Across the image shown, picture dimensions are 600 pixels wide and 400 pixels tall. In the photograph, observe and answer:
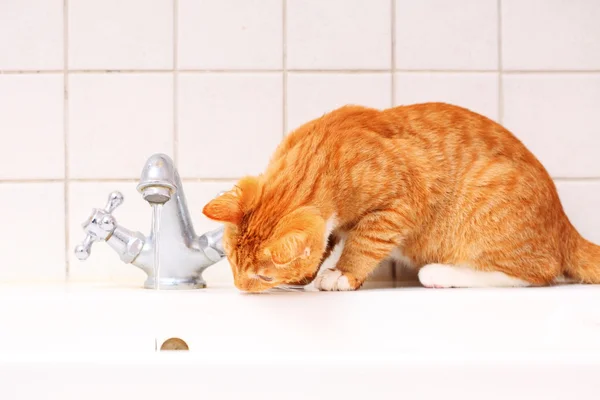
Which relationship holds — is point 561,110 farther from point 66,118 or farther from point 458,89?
point 66,118

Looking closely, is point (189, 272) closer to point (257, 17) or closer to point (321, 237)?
point (321, 237)

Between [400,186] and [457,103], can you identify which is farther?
Result: [457,103]

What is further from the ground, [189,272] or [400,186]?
[400,186]

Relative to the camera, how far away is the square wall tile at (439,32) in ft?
4.45

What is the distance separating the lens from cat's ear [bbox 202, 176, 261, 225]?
99cm

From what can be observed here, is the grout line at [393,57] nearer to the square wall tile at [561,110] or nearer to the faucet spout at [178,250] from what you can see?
the square wall tile at [561,110]

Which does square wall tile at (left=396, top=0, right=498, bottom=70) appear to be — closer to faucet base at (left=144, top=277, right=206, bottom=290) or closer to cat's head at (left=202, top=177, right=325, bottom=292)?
cat's head at (left=202, top=177, right=325, bottom=292)

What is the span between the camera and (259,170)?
4.46 feet

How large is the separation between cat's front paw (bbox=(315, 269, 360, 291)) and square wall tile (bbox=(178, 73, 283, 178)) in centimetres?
35

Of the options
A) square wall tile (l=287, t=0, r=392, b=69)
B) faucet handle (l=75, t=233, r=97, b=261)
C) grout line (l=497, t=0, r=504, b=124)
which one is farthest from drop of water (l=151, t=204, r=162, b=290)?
grout line (l=497, t=0, r=504, b=124)

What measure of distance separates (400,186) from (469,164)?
0.53 ft

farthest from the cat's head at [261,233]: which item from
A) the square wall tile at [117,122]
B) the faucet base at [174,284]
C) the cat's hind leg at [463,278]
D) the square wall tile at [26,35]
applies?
the square wall tile at [26,35]

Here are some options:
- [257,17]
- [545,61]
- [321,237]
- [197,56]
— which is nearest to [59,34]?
[197,56]

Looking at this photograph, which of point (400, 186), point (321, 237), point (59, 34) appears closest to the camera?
point (321, 237)
